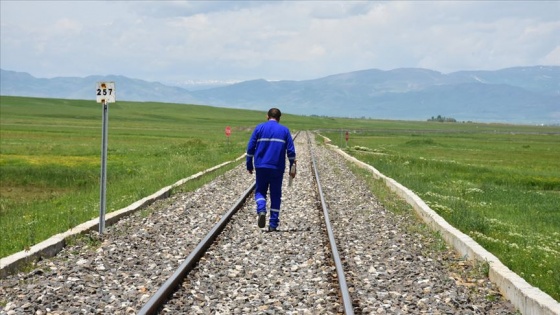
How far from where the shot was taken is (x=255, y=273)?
29.9 feet

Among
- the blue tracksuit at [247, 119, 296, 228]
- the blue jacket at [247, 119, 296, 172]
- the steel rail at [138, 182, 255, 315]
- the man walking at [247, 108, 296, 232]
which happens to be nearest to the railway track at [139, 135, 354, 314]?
the steel rail at [138, 182, 255, 315]

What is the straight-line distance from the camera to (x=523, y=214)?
1800 cm

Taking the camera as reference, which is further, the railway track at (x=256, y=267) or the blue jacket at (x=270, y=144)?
the blue jacket at (x=270, y=144)

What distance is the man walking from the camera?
1228 centimetres

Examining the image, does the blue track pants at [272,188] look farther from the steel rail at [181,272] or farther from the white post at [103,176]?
the white post at [103,176]

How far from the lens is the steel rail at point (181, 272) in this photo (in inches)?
281

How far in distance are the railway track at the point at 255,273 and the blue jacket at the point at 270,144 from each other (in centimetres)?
133

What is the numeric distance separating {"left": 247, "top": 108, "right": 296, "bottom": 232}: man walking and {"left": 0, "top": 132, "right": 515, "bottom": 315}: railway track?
19.8 inches

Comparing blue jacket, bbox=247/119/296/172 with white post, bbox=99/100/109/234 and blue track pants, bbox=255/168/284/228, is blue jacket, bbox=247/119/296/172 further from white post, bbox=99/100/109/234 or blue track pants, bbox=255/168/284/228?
white post, bbox=99/100/109/234

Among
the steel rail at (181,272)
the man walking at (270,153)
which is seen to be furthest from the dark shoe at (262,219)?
the steel rail at (181,272)

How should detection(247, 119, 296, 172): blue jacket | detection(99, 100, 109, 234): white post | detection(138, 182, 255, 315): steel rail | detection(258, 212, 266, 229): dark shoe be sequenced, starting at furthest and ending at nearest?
detection(258, 212, 266, 229): dark shoe
detection(247, 119, 296, 172): blue jacket
detection(99, 100, 109, 234): white post
detection(138, 182, 255, 315): steel rail

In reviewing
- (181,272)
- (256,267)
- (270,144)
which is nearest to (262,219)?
(270,144)

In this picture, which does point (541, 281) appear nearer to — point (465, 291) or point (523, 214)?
point (465, 291)

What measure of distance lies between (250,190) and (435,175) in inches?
496
